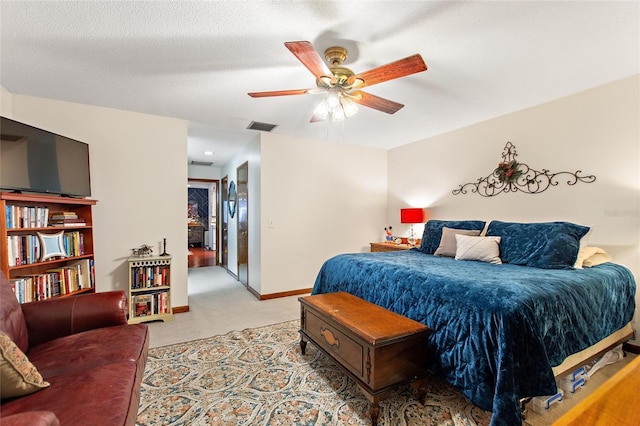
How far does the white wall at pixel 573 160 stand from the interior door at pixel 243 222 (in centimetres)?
306

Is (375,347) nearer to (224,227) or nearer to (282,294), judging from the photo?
(282,294)

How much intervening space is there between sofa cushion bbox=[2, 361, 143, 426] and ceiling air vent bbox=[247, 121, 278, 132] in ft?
9.84

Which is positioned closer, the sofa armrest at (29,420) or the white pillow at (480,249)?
the sofa armrest at (29,420)

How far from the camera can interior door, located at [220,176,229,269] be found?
630cm

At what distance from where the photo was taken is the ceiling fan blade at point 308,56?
157 cm

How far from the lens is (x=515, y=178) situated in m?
3.28

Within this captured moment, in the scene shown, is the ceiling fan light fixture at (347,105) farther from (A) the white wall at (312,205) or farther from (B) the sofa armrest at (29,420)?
(B) the sofa armrest at (29,420)

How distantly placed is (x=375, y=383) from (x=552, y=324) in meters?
1.03

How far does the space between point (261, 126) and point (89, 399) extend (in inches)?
129

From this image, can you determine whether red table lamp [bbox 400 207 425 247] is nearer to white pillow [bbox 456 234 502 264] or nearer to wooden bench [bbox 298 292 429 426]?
white pillow [bbox 456 234 502 264]

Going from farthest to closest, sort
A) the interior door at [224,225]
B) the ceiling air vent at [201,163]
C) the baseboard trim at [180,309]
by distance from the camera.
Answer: the interior door at [224,225], the ceiling air vent at [201,163], the baseboard trim at [180,309]

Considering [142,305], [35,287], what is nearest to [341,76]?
[35,287]

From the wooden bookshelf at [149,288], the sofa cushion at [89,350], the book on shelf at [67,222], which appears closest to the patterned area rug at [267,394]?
the sofa cushion at [89,350]

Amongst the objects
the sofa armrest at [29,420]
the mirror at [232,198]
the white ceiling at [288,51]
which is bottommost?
the sofa armrest at [29,420]
